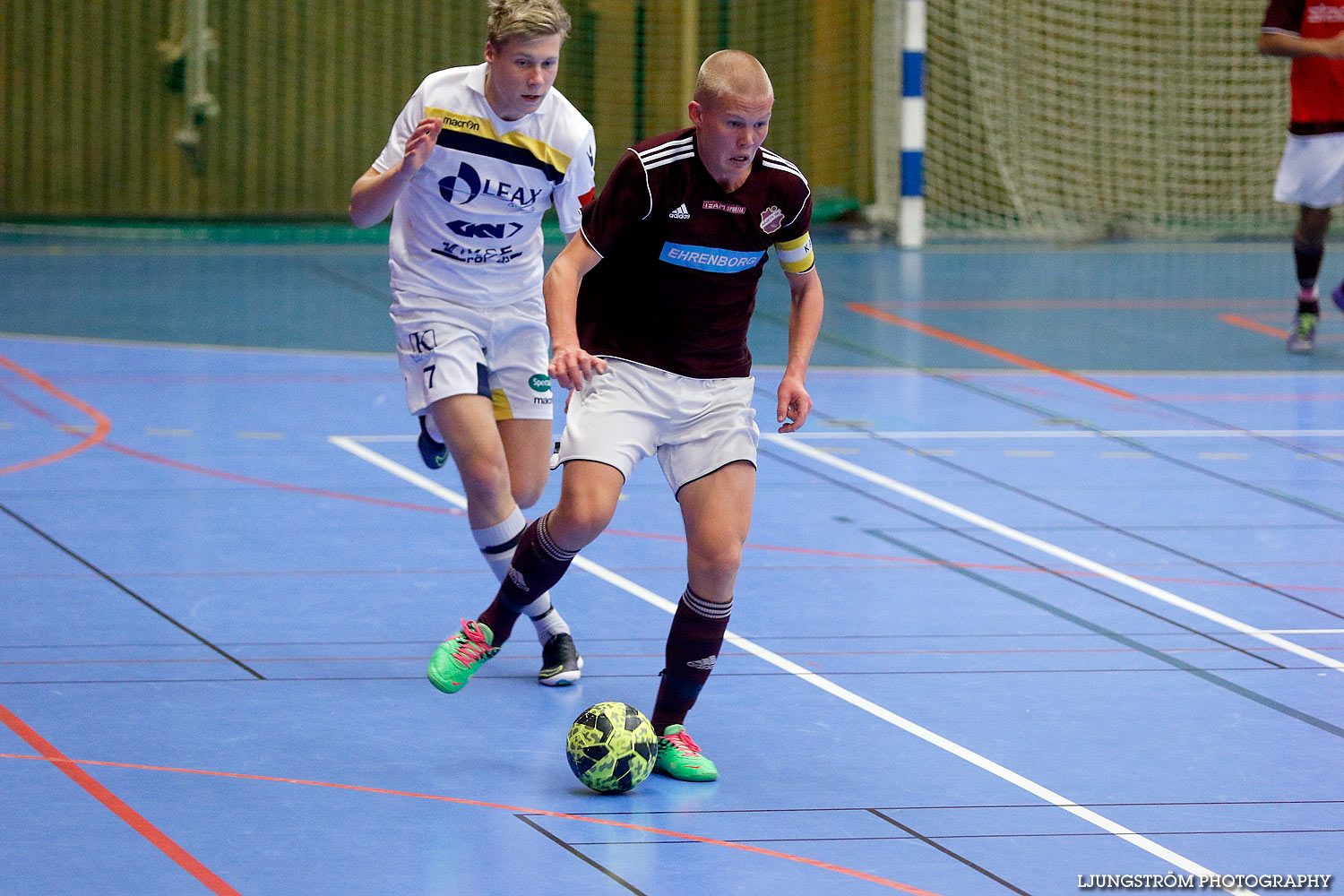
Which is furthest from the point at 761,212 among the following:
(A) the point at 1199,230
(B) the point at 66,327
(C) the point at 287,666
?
(A) the point at 1199,230

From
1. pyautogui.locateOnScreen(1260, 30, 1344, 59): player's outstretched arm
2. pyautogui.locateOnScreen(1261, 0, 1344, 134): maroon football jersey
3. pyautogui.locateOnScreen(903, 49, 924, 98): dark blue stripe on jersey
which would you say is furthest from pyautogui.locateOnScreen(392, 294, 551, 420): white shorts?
pyautogui.locateOnScreen(903, 49, 924, 98): dark blue stripe on jersey

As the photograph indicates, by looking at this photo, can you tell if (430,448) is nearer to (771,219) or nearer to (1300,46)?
(771,219)

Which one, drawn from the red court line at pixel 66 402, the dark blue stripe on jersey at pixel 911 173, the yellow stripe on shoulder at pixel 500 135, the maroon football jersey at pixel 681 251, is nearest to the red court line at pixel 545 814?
the maroon football jersey at pixel 681 251

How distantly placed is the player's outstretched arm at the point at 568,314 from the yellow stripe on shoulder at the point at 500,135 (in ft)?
2.71

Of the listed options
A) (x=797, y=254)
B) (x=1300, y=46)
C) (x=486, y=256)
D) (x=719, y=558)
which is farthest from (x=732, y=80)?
(x=1300, y=46)

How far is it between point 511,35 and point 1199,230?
1322 centimetres

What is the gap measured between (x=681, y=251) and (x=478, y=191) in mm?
1014

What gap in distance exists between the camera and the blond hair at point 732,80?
409 cm

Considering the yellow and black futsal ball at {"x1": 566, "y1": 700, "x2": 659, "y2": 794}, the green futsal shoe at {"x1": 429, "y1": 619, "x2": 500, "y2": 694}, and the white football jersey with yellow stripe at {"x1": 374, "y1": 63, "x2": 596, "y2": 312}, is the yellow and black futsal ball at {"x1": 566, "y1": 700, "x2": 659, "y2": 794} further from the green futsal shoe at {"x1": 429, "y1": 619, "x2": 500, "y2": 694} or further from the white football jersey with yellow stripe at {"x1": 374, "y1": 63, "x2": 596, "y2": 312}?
the white football jersey with yellow stripe at {"x1": 374, "y1": 63, "x2": 596, "y2": 312}

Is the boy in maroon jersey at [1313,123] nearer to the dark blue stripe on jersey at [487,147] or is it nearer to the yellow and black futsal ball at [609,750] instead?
the dark blue stripe on jersey at [487,147]

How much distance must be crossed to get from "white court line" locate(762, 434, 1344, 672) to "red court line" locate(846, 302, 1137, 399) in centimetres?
232

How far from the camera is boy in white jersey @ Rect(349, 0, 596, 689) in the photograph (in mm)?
5004

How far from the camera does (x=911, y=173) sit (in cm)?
1548

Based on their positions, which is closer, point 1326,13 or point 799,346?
point 799,346
